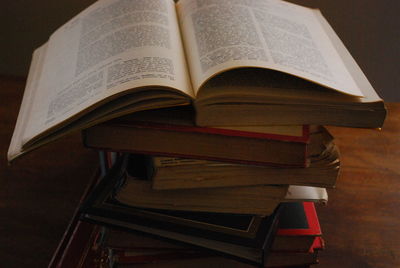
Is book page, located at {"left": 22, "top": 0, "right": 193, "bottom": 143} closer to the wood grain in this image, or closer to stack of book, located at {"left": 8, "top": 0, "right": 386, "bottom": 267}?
stack of book, located at {"left": 8, "top": 0, "right": 386, "bottom": 267}

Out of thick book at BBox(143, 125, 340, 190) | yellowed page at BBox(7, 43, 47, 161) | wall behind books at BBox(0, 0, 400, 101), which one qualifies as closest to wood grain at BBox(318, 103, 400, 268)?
thick book at BBox(143, 125, 340, 190)

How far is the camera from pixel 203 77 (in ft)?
1.84

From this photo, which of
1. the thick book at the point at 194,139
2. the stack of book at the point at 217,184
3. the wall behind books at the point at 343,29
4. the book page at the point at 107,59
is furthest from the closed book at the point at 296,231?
the wall behind books at the point at 343,29

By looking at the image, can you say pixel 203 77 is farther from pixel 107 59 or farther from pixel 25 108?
pixel 25 108

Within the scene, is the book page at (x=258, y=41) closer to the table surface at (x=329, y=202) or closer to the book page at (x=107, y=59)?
the book page at (x=107, y=59)

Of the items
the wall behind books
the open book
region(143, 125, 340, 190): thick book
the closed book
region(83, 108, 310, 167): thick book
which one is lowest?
the closed book

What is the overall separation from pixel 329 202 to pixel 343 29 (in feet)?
2.86

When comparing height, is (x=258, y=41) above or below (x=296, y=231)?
above

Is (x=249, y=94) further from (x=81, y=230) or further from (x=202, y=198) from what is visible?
(x=81, y=230)

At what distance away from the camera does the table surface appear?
2.35ft

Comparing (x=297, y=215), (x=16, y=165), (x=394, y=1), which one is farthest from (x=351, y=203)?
(x=394, y=1)

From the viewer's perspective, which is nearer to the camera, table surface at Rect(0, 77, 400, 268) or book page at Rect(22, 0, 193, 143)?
book page at Rect(22, 0, 193, 143)

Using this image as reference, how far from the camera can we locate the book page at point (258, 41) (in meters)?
0.58

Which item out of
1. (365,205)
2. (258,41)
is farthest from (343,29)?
(258,41)
